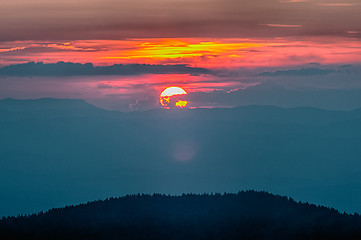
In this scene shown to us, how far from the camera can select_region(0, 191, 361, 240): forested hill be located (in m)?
119

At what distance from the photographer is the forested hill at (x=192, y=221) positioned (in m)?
119

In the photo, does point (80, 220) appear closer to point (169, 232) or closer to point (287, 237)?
point (169, 232)

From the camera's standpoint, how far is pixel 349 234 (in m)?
113

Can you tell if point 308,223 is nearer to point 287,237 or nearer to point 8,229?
point 287,237

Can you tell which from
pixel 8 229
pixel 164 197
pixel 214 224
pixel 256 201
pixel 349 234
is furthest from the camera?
pixel 164 197

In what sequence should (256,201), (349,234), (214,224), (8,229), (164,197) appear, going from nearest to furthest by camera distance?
(349,234), (8,229), (214,224), (256,201), (164,197)

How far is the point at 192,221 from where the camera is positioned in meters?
134

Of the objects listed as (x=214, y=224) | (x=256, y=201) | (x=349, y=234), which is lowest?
(x=349, y=234)

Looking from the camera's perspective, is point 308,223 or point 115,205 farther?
point 115,205

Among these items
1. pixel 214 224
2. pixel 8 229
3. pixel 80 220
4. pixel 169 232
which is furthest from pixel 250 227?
pixel 8 229

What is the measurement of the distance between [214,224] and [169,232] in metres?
12.4

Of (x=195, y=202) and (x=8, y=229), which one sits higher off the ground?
(x=195, y=202)

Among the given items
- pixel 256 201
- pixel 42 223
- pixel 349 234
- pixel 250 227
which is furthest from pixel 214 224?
pixel 42 223

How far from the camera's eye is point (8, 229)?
396ft
